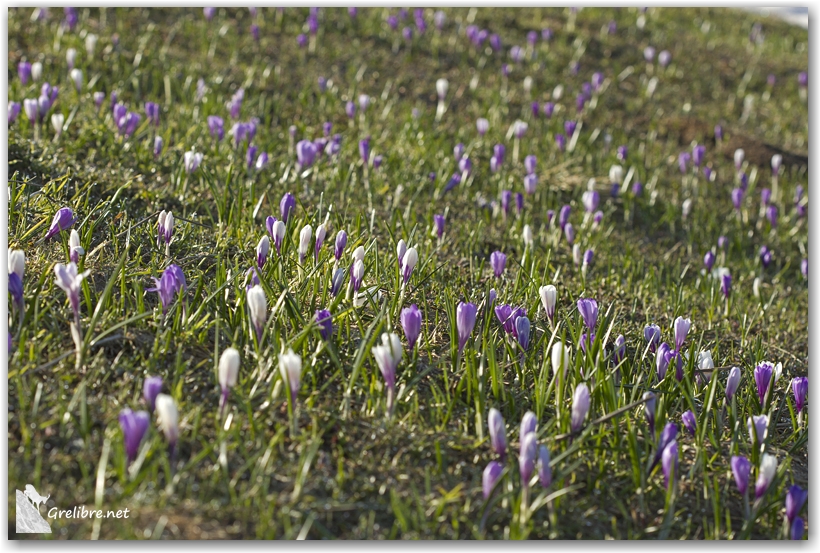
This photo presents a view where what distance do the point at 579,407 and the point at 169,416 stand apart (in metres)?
1.10

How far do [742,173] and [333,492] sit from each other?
4452 millimetres

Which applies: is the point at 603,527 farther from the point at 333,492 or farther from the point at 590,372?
the point at 333,492

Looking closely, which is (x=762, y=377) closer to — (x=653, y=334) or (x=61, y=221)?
(x=653, y=334)

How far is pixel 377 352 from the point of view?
222 centimetres

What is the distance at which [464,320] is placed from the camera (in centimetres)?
251

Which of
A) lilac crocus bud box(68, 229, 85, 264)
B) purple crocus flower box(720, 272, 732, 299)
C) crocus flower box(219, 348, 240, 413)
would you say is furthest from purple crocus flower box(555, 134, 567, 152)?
crocus flower box(219, 348, 240, 413)

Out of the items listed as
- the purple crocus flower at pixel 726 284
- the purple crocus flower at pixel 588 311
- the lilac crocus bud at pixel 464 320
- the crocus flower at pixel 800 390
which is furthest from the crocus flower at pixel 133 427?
the purple crocus flower at pixel 726 284

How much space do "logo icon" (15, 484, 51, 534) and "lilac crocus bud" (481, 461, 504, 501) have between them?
1.05m

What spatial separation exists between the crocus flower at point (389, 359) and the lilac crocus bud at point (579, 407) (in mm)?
508

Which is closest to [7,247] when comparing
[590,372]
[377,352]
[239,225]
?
[239,225]

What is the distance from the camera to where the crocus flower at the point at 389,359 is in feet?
7.25

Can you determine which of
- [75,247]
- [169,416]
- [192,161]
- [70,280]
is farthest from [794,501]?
[192,161]

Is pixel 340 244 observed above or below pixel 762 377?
above

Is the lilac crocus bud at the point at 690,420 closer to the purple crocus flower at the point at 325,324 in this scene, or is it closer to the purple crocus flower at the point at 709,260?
the purple crocus flower at the point at 325,324
